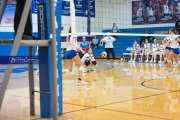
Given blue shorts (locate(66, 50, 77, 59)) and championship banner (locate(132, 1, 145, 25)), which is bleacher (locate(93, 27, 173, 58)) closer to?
championship banner (locate(132, 1, 145, 25))

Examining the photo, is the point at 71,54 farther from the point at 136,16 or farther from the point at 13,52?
the point at 136,16

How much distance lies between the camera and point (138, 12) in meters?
21.1

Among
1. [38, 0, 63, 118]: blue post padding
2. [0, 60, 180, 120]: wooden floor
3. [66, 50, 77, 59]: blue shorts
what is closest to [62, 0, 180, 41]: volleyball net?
[66, 50, 77, 59]: blue shorts

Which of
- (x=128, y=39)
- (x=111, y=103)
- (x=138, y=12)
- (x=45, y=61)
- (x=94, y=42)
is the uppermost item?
(x=138, y=12)

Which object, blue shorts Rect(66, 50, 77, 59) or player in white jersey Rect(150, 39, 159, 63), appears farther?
player in white jersey Rect(150, 39, 159, 63)

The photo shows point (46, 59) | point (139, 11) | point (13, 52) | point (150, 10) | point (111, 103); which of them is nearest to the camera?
point (13, 52)

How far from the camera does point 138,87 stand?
7.41 metres

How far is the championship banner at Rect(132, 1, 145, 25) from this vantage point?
20.8 meters

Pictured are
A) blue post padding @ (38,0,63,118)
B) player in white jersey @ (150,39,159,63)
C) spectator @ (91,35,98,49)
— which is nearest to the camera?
blue post padding @ (38,0,63,118)

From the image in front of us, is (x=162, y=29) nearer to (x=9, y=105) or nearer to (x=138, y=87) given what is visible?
(x=138, y=87)

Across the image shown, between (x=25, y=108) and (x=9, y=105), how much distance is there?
402 millimetres

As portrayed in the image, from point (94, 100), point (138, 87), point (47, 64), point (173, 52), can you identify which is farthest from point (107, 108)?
point (173, 52)

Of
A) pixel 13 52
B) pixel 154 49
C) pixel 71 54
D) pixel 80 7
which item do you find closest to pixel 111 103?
pixel 13 52

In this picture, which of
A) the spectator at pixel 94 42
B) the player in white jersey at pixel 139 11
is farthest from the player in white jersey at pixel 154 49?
the spectator at pixel 94 42
